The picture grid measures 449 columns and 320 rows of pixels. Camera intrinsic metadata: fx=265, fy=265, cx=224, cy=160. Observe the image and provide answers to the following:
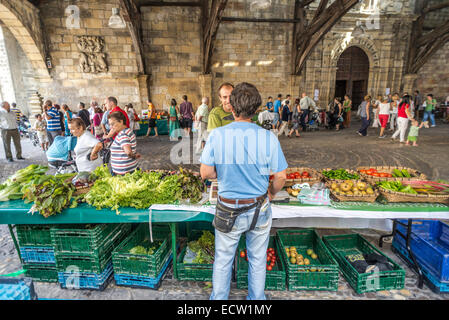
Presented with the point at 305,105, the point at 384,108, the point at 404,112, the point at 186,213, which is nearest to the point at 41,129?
the point at 186,213

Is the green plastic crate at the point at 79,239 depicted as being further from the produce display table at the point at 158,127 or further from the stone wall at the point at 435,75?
the stone wall at the point at 435,75

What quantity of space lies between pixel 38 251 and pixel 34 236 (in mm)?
167

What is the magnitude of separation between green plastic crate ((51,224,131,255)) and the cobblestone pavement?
45 cm

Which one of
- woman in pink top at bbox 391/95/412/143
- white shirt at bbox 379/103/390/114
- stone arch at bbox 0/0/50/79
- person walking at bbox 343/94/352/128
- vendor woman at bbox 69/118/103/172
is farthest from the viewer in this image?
person walking at bbox 343/94/352/128

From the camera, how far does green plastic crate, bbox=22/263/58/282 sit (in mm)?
2768

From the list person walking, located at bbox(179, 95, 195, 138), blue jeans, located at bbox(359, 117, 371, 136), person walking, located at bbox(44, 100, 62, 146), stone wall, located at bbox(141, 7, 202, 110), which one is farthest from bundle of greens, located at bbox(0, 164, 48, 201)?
blue jeans, located at bbox(359, 117, 371, 136)

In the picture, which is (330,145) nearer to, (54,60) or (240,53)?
(240,53)

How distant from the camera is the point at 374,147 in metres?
8.47

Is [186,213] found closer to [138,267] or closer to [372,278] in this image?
[138,267]

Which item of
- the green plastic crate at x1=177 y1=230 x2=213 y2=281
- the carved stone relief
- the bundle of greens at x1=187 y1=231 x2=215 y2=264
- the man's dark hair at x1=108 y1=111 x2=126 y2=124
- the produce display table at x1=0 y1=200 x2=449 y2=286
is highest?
the carved stone relief

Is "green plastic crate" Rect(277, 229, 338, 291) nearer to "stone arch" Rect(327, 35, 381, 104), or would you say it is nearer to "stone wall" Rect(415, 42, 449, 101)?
"stone arch" Rect(327, 35, 381, 104)

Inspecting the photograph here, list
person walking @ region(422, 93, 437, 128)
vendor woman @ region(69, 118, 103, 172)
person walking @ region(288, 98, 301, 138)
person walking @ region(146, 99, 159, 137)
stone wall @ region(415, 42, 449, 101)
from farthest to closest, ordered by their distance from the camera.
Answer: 1. stone wall @ region(415, 42, 449, 101)
2. person walking @ region(422, 93, 437, 128)
3. person walking @ region(288, 98, 301, 138)
4. person walking @ region(146, 99, 159, 137)
5. vendor woman @ region(69, 118, 103, 172)

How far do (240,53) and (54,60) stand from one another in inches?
329
